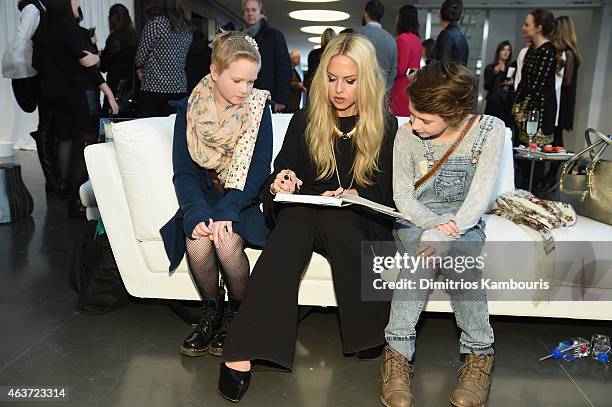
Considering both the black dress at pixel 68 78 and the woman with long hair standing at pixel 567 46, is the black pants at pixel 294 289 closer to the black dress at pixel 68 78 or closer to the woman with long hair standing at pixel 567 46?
the black dress at pixel 68 78

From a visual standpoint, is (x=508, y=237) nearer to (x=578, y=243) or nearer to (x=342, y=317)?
(x=578, y=243)

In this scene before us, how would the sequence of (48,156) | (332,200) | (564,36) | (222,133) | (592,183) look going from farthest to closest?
(48,156) < (564,36) < (592,183) < (222,133) < (332,200)

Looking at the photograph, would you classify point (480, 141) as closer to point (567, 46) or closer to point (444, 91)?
point (444, 91)

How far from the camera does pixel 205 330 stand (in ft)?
6.38

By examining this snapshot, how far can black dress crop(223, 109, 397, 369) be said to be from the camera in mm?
1685

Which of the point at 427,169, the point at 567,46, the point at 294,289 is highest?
the point at 567,46

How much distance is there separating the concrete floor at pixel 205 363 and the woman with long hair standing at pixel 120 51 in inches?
88.3

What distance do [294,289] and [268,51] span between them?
2364 mm

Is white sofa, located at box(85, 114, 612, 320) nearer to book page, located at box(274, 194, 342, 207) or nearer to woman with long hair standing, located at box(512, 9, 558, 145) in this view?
book page, located at box(274, 194, 342, 207)

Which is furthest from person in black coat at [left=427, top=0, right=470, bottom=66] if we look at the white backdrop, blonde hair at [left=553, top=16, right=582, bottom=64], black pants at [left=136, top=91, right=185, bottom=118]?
the white backdrop

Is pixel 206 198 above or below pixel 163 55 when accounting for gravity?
below

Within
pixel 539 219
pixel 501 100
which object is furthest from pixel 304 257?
pixel 501 100

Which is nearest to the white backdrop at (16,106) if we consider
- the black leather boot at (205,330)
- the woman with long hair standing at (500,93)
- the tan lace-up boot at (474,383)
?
the woman with long hair standing at (500,93)

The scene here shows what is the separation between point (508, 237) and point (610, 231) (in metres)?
0.44
